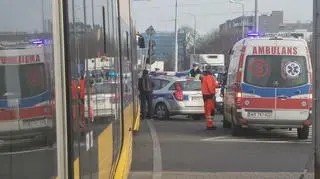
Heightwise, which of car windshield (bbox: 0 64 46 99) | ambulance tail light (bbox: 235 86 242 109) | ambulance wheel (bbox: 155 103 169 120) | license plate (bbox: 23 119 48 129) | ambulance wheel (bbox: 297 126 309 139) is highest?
car windshield (bbox: 0 64 46 99)

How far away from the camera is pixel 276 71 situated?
16.5 meters

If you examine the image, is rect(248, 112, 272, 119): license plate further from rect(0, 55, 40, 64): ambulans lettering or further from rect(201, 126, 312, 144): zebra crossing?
rect(0, 55, 40, 64): ambulans lettering

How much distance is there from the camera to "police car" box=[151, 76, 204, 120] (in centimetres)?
2289

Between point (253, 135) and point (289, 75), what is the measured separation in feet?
7.19

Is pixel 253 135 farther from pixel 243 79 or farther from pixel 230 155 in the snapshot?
pixel 230 155

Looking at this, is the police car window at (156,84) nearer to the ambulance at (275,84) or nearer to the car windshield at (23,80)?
the ambulance at (275,84)

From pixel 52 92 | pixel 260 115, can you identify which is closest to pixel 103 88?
pixel 52 92

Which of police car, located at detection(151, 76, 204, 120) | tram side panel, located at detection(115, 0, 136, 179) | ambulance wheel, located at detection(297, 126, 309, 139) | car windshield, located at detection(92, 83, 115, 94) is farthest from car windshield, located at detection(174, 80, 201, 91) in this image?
car windshield, located at detection(92, 83, 115, 94)

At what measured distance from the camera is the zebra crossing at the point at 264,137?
16.3 meters

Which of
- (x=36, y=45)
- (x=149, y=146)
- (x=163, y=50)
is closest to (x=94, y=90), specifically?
(x=36, y=45)

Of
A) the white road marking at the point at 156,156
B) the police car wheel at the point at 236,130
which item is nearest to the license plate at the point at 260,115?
the police car wheel at the point at 236,130

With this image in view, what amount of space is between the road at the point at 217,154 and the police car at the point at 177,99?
10.8 feet

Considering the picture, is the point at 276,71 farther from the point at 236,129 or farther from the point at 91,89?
the point at 91,89

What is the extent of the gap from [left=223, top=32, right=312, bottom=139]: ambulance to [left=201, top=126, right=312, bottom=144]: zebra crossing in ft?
1.26
